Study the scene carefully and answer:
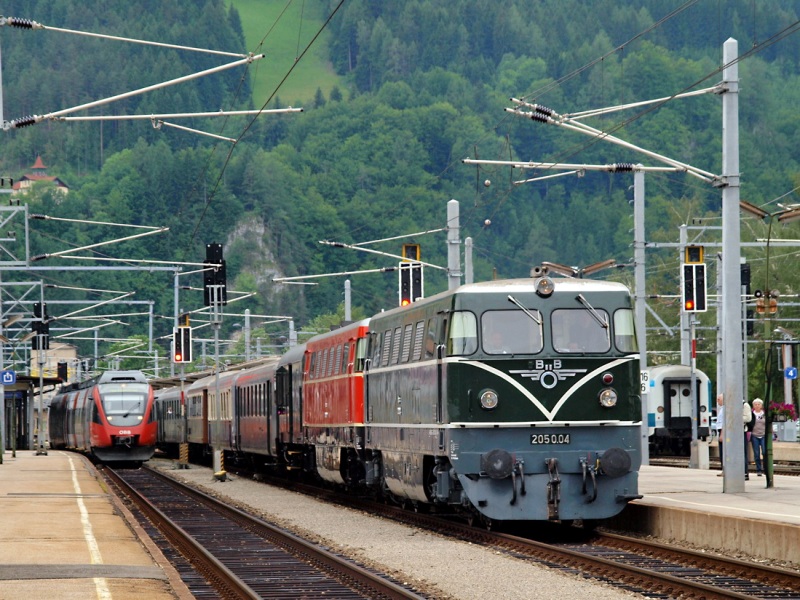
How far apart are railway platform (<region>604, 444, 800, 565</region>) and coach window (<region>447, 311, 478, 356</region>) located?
341 centimetres

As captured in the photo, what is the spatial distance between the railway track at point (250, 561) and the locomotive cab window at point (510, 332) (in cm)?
367

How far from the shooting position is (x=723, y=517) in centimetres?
1869

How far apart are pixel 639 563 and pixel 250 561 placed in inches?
190

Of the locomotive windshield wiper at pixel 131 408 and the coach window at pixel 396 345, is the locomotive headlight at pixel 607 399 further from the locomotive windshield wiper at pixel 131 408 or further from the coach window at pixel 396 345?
the locomotive windshield wiper at pixel 131 408

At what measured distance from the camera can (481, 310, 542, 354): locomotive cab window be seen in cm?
2081

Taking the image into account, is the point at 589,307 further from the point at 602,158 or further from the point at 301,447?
the point at 602,158

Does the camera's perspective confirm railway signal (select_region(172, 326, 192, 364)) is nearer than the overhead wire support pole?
No

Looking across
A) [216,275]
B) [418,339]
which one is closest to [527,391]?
[418,339]

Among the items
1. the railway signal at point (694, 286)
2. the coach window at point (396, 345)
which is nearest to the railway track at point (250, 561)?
the coach window at point (396, 345)

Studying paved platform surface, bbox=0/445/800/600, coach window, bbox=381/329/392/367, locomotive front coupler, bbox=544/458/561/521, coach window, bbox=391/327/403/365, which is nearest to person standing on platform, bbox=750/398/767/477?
paved platform surface, bbox=0/445/800/600

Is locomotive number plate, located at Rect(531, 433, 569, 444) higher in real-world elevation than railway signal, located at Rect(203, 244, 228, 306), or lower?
lower

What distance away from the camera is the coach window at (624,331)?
21.0 meters

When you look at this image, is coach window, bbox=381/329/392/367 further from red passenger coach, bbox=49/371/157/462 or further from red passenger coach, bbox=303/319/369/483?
red passenger coach, bbox=49/371/157/462

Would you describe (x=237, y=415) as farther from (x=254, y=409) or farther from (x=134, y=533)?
(x=134, y=533)
